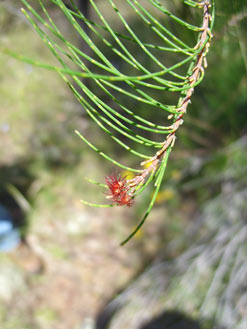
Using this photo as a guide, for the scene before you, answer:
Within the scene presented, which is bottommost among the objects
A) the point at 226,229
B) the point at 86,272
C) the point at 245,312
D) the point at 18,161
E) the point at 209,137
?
the point at 245,312

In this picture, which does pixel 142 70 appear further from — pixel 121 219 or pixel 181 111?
pixel 121 219

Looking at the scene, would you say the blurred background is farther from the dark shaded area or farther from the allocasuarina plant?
the allocasuarina plant

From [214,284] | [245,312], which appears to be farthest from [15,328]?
[245,312]

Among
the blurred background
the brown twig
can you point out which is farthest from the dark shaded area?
the brown twig

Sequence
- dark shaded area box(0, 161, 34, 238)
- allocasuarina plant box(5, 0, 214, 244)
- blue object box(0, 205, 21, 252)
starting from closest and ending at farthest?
allocasuarina plant box(5, 0, 214, 244), blue object box(0, 205, 21, 252), dark shaded area box(0, 161, 34, 238)

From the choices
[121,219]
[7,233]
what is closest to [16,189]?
[7,233]

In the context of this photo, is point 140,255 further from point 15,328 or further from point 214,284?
point 214,284

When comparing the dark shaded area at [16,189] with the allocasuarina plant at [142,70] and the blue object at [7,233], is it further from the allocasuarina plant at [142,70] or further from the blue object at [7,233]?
the allocasuarina plant at [142,70]

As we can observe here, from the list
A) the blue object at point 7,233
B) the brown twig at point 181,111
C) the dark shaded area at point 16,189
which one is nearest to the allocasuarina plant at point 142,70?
the brown twig at point 181,111
